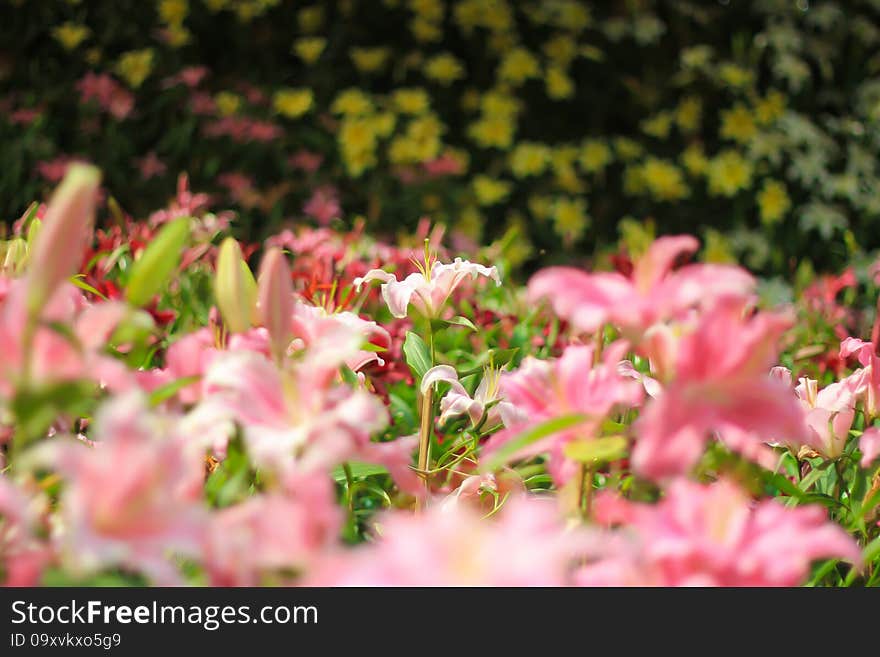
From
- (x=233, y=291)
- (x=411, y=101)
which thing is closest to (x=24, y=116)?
(x=411, y=101)

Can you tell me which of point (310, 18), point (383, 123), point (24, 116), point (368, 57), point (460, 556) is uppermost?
point (310, 18)

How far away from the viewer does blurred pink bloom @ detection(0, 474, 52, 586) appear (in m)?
0.30

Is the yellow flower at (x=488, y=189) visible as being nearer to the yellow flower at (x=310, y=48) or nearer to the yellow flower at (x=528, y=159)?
the yellow flower at (x=528, y=159)

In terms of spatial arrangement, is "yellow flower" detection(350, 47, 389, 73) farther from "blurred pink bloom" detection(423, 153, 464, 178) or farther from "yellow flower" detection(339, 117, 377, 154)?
"blurred pink bloom" detection(423, 153, 464, 178)

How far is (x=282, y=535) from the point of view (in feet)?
0.98

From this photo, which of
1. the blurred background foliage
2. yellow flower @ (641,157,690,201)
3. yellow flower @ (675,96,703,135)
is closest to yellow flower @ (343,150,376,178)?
the blurred background foliage

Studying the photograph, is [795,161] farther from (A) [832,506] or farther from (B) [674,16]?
(A) [832,506]

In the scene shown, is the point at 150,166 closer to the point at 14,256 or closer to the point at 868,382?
the point at 14,256

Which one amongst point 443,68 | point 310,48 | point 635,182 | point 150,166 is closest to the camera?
point 150,166

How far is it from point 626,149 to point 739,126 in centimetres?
39

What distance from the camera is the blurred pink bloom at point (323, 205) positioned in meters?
2.81

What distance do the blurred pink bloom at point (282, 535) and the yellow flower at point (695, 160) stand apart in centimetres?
323

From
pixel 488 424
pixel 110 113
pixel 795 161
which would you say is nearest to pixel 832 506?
pixel 488 424

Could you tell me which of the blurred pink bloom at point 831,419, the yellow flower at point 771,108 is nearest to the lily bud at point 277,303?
the blurred pink bloom at point 831,419
